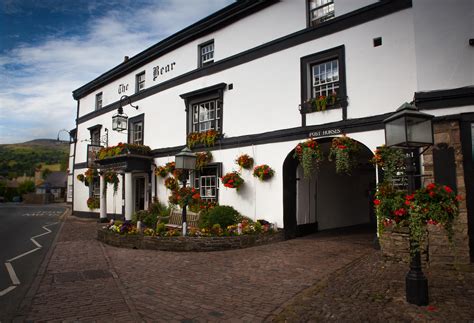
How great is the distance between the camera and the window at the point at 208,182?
44.4 ft

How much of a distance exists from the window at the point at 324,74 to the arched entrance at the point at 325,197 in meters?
1.61

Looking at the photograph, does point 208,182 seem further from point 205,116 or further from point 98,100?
point 98,100

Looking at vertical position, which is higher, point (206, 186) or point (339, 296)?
point (206, 186)

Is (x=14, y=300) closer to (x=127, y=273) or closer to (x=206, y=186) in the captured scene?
(x=127, y=273)

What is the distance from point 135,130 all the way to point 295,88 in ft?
34.7

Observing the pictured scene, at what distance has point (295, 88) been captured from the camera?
1112 cm

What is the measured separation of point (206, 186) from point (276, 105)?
478 cm

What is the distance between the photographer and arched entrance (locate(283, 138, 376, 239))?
37.1ft

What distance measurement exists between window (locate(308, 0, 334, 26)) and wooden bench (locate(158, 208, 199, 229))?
27.0ft

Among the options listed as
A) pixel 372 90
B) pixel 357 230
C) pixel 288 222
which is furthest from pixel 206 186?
pixel 372 90

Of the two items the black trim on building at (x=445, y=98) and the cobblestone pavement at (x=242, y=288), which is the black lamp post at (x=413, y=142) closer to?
the cobblestone pavement at (x=242, y=288)

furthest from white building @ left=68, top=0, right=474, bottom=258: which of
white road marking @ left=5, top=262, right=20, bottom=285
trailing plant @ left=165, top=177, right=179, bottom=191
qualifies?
white road marking @ left=5, top=262, right=20, bottom=285

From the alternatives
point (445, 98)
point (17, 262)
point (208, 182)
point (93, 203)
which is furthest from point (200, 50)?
point (93, 203)

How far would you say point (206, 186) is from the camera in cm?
1399
